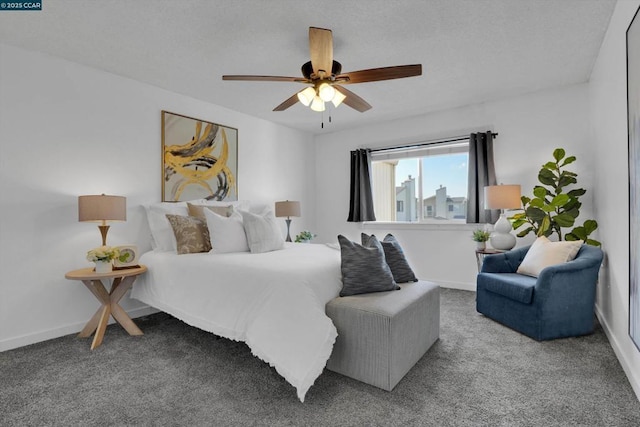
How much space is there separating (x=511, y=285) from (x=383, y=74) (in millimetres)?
2062

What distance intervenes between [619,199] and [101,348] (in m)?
4.12

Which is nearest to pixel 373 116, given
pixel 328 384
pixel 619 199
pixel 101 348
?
pixel 619 199

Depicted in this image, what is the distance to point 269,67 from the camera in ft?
10.3

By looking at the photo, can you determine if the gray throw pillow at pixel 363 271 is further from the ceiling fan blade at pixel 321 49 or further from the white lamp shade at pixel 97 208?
the white lamp shade at pixel 97 208

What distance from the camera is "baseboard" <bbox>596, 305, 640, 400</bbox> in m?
1.90

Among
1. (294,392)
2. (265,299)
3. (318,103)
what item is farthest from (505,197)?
(294,392)

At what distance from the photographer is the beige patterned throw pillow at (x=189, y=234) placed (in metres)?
3.09

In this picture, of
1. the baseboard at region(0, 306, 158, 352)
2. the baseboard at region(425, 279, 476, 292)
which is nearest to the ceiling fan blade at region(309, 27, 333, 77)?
the baseboard at region(0, 306, 158, 352)

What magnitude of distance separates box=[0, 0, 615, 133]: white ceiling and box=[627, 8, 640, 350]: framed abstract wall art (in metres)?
0.58

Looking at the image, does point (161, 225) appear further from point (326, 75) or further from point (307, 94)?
point (326, 75)

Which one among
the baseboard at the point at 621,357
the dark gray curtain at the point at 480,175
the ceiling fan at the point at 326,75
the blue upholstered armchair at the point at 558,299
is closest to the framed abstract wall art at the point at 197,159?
the ceiling fan at the point at 326,75

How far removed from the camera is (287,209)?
4.72m

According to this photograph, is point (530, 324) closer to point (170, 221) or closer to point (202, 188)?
point (170, 221)

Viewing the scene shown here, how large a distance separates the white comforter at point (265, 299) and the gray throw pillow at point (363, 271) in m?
0.09
